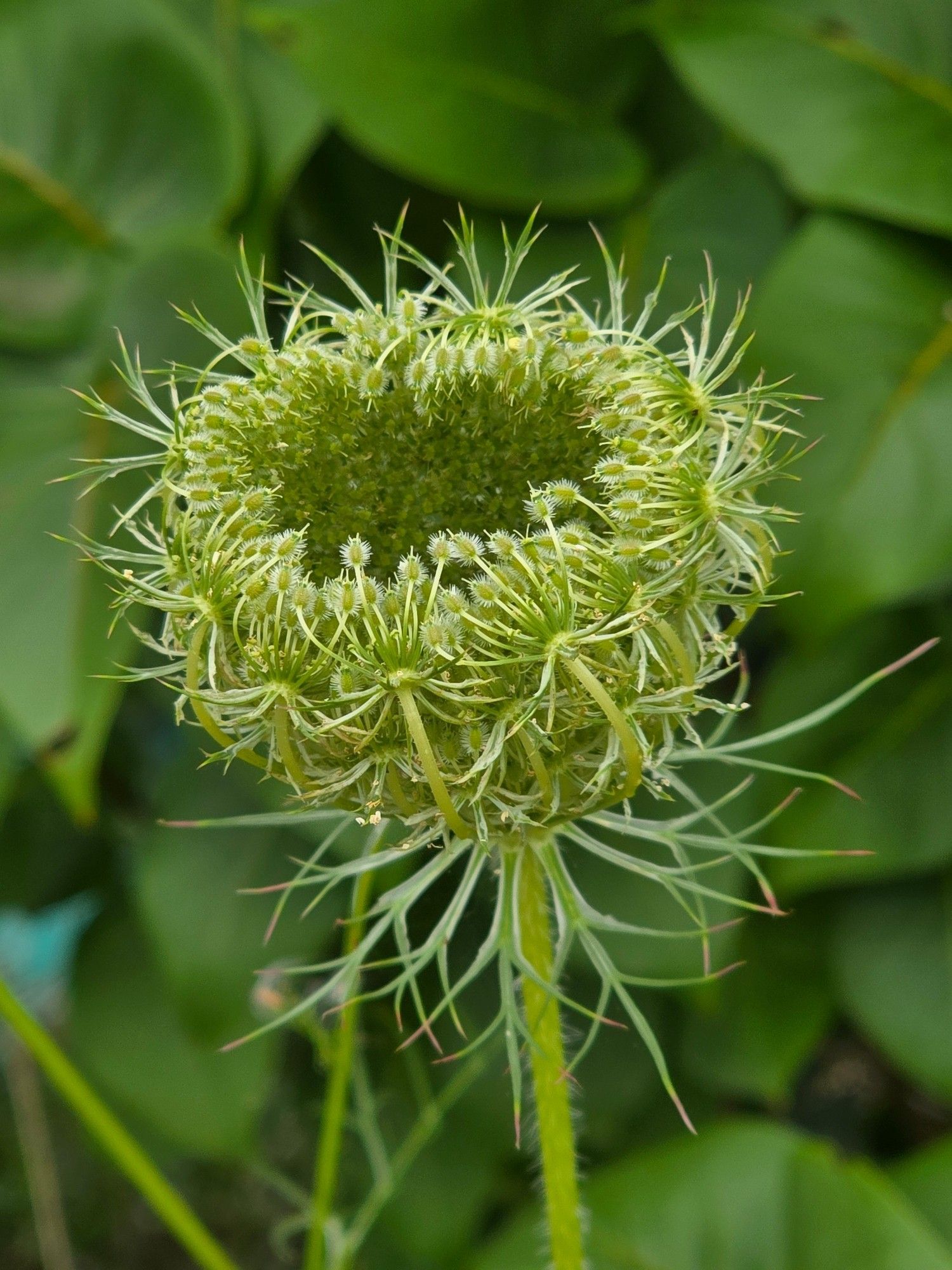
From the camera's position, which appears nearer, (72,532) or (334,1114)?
(334,1114)

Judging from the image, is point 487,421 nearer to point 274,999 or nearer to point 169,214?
point 274,999

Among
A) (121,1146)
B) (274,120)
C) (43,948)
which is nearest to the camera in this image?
(121,1146)

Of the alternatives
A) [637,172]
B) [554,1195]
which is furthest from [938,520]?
[554,1195]

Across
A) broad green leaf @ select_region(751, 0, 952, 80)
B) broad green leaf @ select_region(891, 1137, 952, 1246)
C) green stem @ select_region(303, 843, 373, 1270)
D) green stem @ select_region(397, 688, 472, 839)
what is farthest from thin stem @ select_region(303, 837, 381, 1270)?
broad green leaf @ select_region(751, 0, 952, 80)

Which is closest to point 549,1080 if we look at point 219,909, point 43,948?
point 219,909

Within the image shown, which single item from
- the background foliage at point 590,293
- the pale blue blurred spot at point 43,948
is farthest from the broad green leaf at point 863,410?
the pale blue blurred spot at point 43,948

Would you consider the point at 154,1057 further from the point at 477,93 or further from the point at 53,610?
the point at 477,93

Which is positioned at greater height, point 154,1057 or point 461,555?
point 461,555
